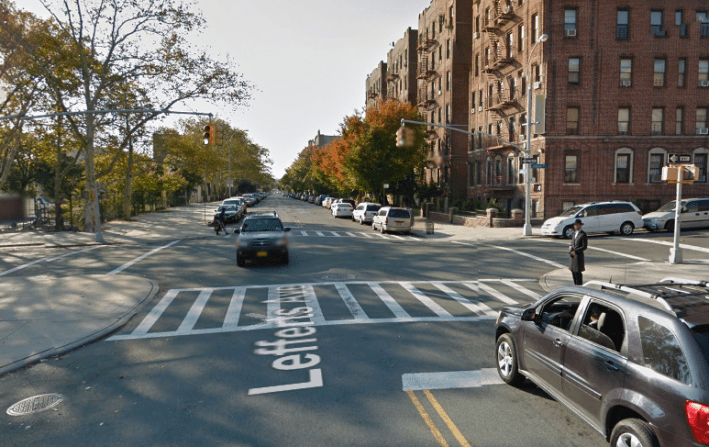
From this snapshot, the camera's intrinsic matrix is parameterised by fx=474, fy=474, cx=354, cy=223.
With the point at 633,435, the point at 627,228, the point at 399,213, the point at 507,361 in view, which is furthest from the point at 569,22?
the point at 633,435

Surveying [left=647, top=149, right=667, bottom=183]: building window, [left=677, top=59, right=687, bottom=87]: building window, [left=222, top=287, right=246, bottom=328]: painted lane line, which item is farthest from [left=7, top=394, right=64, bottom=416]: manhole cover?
[left=677, top=59, right=687, bottom=87]: building window

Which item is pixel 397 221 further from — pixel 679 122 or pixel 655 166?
pixel 679 122

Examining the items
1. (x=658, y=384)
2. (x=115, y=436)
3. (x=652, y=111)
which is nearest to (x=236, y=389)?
(x=115, y=436)

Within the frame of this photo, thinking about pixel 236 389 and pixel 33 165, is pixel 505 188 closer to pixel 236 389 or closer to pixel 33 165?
pixel 236 389

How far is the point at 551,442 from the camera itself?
495 centimetres

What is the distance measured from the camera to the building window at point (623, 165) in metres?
33.2

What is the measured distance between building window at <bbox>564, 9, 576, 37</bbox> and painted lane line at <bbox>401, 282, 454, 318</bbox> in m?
27.6

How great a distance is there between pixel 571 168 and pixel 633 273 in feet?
66.9

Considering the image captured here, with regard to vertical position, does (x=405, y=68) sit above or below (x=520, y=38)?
above

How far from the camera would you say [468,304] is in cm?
1130

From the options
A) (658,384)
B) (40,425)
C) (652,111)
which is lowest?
(40,425)

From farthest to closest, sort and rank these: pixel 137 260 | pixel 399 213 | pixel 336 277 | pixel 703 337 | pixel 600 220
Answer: pixel 399 213 → pixel 600 220 → pixel 137 260 → pixel 336 277 → pixel 703 337

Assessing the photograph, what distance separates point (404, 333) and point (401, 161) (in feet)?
115

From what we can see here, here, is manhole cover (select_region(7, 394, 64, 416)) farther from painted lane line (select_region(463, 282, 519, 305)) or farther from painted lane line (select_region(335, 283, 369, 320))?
painted lane line (select_region(463, 282, 519, 305))
